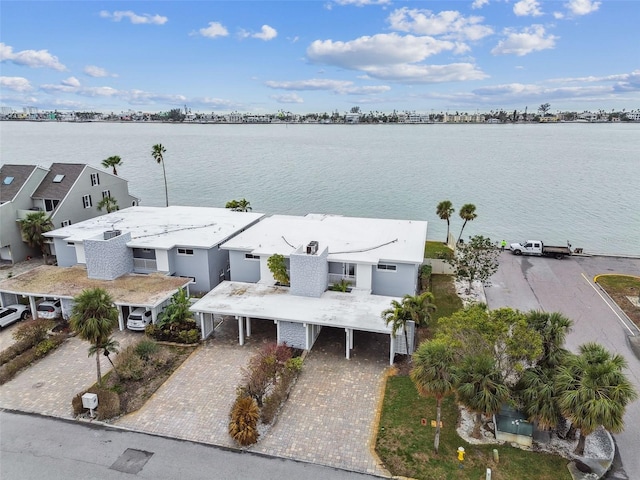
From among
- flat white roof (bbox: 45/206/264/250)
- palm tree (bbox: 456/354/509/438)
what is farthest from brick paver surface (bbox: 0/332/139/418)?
palm tree (bbox: 456/354/509/438)

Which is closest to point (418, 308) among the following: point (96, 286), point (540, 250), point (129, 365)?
point (129, 365)

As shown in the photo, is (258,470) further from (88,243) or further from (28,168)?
(28,168)

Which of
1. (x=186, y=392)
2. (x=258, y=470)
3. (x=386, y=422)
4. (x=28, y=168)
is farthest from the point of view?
(x=28, y=168)

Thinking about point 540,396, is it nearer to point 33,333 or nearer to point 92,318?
point 92,318

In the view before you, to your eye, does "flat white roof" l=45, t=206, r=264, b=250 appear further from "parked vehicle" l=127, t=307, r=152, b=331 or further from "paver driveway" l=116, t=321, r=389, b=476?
"paver driveway" l=116, t=321, r=389, b=476

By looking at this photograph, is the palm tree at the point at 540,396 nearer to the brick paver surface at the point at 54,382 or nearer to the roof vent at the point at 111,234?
the brick paver surface at the point at 54,382

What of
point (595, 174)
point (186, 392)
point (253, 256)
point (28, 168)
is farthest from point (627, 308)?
point (595, 174)
